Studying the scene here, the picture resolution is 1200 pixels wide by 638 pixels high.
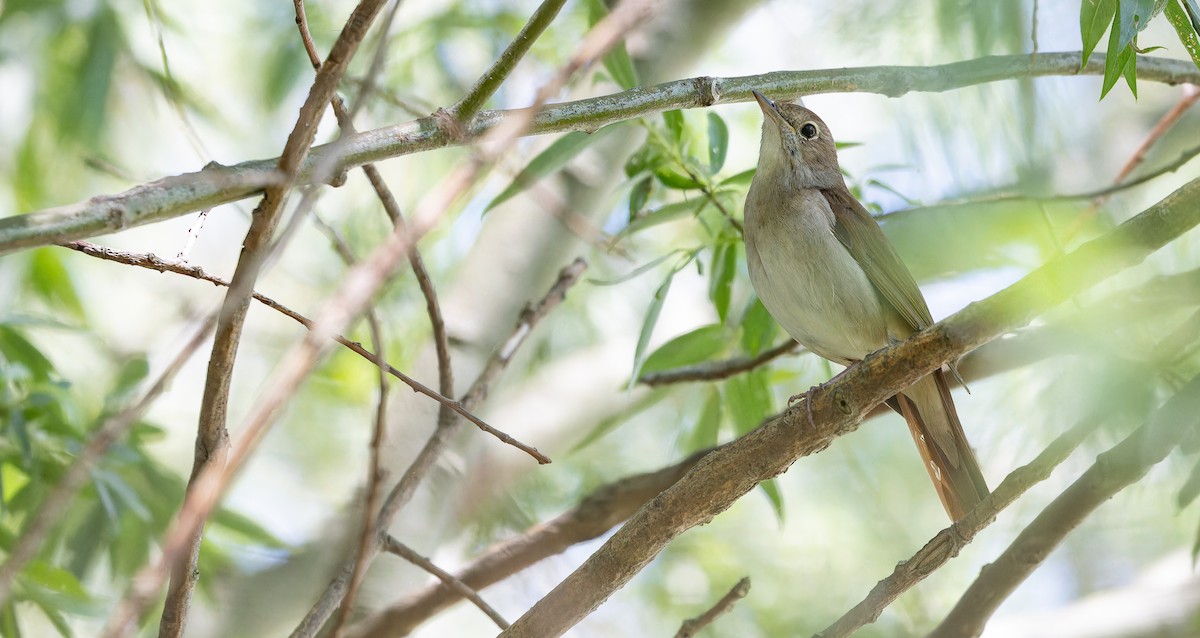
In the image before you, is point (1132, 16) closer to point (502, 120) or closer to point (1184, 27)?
point (1184, 27)

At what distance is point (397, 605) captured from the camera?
9.26 feet

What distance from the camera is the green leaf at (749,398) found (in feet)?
10.4

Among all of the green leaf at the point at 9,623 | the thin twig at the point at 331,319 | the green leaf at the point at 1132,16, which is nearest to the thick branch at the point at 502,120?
the thin twig at the point at 331,319

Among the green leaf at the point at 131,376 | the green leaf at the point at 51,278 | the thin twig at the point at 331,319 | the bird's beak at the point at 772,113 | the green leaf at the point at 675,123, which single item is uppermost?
the green leaf at the point at 51,278

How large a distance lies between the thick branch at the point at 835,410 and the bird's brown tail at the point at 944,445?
0.99 metres

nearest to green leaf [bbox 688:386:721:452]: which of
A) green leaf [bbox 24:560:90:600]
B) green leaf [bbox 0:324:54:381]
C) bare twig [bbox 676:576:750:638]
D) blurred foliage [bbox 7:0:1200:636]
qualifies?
blurred foliage [bbox 7:0:1200:636]

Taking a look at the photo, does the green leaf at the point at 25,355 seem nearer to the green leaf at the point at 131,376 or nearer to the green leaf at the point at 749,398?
the green leaf at the point at 131,376

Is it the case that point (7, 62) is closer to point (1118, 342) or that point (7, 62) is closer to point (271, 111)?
point (271, 111)

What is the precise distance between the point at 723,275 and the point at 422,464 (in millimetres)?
1071

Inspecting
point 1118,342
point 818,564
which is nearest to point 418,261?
point 1118,342

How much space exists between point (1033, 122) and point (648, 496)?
8.40 feet

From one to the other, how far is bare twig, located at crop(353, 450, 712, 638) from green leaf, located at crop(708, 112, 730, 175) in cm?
78

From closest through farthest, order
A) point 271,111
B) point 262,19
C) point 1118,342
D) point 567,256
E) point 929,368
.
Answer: point 929,368 → point 1118,342 → point 567,256 → point 271,111 → point 262,19

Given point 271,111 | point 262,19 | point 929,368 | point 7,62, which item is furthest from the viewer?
point 262,19
